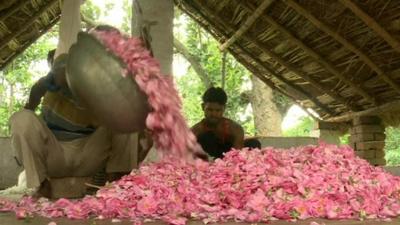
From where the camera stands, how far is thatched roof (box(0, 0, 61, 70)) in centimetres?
509

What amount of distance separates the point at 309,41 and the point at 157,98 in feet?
11.7

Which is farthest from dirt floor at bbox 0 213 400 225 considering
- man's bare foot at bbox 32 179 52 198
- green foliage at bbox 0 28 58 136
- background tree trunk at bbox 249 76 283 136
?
green foliage at bbox 0 28 58 136

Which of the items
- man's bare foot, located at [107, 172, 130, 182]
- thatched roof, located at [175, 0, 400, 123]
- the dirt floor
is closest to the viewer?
the dirt floor

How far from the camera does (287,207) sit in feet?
5.83

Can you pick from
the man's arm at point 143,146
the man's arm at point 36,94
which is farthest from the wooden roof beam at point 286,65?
the man's arm at point 36,94

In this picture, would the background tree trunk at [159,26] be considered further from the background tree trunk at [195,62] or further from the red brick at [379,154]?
the background tree trunk at [195,62]

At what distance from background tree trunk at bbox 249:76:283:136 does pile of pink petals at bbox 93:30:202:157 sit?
720 centimetres

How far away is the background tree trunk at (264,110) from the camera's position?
9227mm

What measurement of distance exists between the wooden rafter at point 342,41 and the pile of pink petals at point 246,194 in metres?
2.58

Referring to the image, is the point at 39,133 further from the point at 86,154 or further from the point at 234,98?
the point at 234,98

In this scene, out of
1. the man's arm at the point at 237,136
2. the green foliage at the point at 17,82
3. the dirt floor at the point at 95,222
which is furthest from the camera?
the green foliage at the point at 17,82

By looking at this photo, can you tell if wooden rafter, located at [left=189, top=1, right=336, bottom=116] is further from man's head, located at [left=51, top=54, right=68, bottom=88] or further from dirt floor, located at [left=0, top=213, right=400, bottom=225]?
dirt floor, located at [left=0, top=213, right=400, bottom=225]

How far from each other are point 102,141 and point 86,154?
0.12 metres

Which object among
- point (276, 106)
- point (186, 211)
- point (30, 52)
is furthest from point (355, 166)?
point (30, 52)
